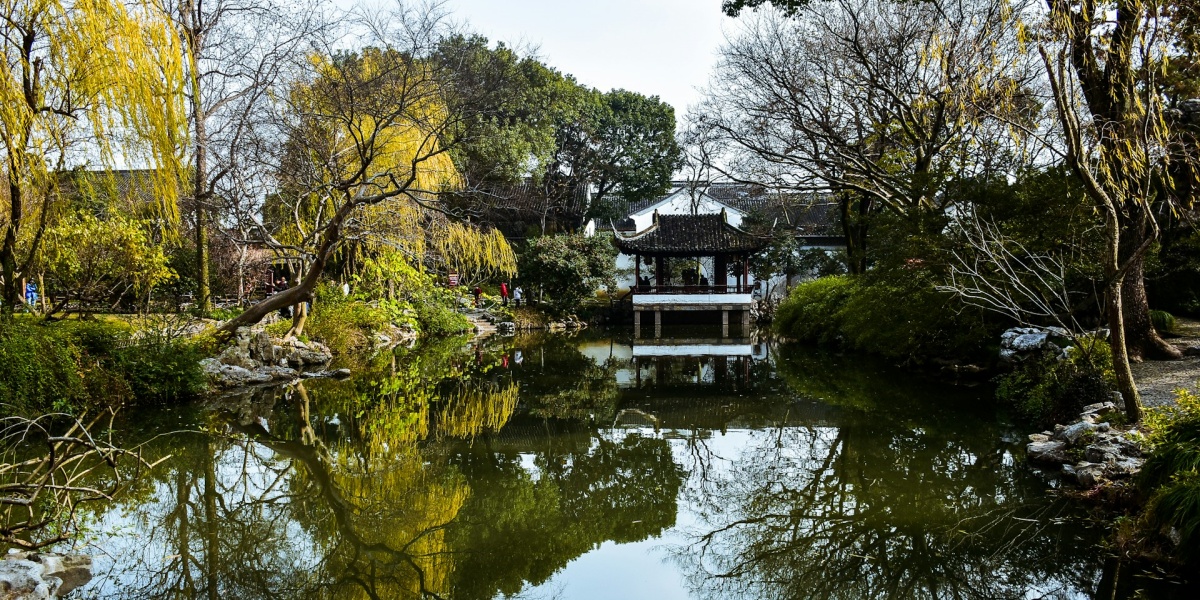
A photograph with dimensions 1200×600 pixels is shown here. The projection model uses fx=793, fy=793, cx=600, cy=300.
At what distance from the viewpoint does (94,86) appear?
21.4 ft

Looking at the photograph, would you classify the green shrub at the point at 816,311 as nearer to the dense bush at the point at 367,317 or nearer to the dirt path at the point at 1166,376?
the dirt path at the point at 1166,376

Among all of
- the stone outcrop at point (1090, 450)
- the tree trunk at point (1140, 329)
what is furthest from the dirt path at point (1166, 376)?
the stone outcrop at point (1090, 450)

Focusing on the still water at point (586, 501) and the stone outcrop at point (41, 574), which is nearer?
the stone outcrop at point (41, 574)

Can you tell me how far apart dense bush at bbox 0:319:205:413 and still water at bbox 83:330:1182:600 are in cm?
52

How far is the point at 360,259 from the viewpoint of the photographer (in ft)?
53.2

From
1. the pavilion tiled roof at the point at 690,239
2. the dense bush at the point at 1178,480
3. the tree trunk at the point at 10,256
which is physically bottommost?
the dense bush at the point at 1178,480

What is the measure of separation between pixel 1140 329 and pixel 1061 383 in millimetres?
1921

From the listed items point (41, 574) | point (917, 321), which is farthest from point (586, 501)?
point (917, 321)

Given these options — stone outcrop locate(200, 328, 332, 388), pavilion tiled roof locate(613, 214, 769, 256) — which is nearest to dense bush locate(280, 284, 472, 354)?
stone outcrop locate(200, 328, 332, 388)

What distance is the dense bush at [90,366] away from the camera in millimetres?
7047

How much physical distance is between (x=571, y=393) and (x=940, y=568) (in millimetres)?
6723

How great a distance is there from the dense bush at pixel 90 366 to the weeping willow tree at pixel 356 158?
1.60 meters

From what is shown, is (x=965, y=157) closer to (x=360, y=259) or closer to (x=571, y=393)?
(x=571, y=393)

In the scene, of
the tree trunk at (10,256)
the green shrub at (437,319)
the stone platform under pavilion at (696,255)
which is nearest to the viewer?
the tree trunk at (10,256)
